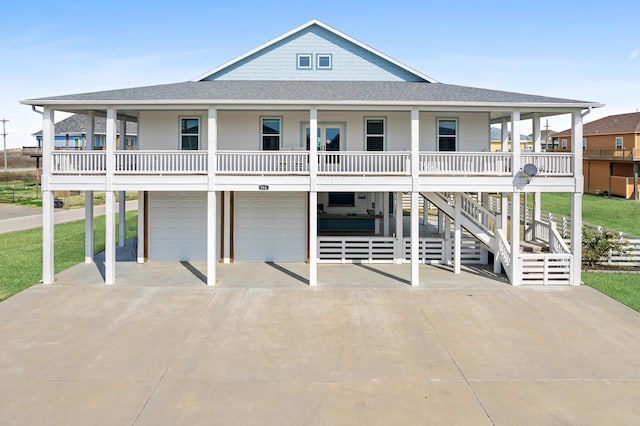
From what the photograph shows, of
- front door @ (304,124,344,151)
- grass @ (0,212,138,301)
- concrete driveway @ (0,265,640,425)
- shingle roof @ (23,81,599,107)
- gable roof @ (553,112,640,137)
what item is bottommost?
concrete driveway @ (0,265,640,425)

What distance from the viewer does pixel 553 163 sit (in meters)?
17.3

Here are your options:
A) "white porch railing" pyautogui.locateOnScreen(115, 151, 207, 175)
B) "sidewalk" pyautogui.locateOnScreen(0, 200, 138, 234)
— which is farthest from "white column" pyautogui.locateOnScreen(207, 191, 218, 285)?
"sidewalk" pyautogui.locateOnScreen(0, 200, 138, 234)

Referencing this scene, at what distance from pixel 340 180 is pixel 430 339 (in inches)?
261

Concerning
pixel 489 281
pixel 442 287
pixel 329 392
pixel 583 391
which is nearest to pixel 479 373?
pixel 583 391

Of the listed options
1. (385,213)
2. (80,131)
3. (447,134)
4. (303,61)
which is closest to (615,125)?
(447,134)

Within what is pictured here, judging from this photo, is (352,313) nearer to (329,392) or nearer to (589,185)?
(329,392)

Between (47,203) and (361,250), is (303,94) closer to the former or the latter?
(361,250)

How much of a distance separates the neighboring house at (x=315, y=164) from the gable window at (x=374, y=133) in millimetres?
44

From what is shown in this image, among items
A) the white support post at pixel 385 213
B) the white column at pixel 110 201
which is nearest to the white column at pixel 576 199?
the white support post at pixel 385 213

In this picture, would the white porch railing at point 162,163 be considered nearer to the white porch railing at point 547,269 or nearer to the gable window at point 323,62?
the gable window at point 323,62

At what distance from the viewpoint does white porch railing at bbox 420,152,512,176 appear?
675 inches

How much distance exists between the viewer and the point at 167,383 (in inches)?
374

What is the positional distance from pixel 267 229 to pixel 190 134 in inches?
182

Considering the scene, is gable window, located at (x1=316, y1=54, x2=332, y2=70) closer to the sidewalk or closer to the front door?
the front door
